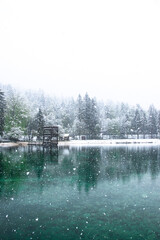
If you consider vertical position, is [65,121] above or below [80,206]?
above

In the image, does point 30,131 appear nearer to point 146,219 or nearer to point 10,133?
point 10,133

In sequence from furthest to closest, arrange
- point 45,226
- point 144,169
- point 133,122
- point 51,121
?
1. point 133,122
2. point 51,121
3. point 144,169
4. point 45,226

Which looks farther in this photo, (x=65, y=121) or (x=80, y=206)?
(x=65, y=121)

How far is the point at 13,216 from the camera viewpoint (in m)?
7.84

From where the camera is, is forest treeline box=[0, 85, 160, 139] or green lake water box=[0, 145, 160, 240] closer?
green lake water box=[0, 145, 160, 240]

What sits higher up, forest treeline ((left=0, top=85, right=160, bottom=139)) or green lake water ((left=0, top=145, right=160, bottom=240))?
forest treeline ((left=0, top=85, right=160, bottom=139))

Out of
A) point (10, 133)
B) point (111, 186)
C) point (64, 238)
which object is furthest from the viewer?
point (10, 133)

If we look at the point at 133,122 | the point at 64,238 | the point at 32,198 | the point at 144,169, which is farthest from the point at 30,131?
the point at 64,238

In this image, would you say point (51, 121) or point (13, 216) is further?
point (51, 121)

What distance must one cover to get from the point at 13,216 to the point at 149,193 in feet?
20.3

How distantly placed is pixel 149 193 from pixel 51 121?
53.9 m

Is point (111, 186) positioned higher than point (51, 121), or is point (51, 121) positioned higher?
point (51, 121)

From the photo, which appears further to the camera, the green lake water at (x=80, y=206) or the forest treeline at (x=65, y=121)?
the forest treeline at (x=65, y=121)

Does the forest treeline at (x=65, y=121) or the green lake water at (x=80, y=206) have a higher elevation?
the forest treeline at (x=65, y=121)
